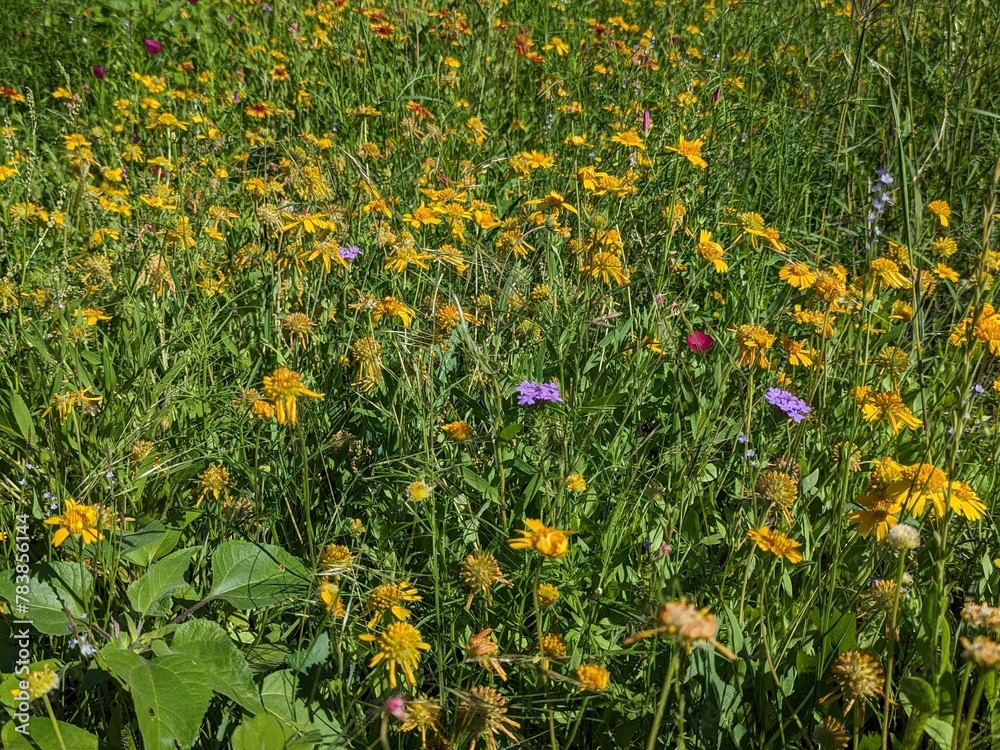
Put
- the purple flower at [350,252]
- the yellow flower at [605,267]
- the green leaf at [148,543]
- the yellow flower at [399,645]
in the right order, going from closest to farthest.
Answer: the yellow flower at [399,645] < the green leaf at [148,543] < the yellow flower at [605,267] < the purple flower at [350,252]

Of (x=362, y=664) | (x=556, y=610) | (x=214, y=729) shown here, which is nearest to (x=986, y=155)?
(x=556, y=610)

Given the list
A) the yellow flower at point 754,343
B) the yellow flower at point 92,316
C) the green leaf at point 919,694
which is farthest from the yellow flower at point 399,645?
the yellow flower at point 92,316

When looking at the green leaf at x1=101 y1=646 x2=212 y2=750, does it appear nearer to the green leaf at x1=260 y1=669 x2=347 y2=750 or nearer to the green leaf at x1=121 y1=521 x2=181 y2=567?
the green leaf at x1=260 y1=669 x2=347 y2=750

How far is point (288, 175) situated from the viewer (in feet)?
8.36

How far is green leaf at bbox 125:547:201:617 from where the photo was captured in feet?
4.16

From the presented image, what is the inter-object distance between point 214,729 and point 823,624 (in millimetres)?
929

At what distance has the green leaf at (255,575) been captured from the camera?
1.29 metres

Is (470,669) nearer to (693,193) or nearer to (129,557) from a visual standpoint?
(129,557)

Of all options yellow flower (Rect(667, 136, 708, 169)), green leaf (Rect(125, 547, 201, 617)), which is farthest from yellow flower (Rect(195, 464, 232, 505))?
yellow flower (Rect(667, 136, 708, 169))

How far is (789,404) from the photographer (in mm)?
1598

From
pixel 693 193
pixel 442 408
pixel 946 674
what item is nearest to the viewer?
pixel 946 674

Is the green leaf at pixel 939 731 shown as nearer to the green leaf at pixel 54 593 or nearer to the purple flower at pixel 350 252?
the green leaf at pixel 54 593

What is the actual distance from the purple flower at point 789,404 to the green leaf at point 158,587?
3.47 ft

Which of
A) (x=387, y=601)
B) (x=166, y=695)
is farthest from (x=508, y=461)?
(x=166, y=695)
